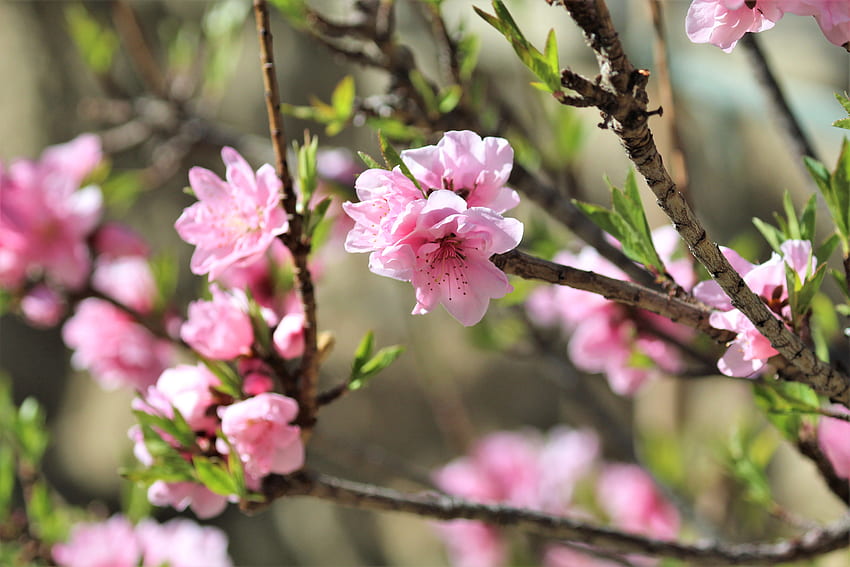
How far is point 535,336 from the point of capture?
1.13 m

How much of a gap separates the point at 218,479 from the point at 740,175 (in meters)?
1.14

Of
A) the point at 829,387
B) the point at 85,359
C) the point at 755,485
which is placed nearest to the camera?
the point at 829,387

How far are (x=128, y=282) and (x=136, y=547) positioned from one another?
1.05 ft

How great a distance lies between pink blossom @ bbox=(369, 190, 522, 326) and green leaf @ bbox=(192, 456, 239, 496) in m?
0.20

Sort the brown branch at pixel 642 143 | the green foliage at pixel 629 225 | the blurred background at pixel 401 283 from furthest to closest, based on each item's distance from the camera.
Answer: the blurred background at pixel 401 283, the green foliage at pixel 629 225, the brown branch at pixel 642 143

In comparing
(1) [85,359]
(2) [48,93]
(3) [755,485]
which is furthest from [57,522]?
(2) [48,93]

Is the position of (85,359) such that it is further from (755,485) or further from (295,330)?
(755,485)

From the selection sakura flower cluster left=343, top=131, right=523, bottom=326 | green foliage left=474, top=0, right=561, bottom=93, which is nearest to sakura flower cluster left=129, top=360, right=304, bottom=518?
sakura flower cluster left=343, top=131, right=523, bottom=326

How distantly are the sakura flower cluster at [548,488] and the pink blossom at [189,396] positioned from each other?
2.40 ft

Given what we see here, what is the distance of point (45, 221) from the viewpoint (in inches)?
37.0

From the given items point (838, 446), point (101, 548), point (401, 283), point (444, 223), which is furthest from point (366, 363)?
point (401, 283)

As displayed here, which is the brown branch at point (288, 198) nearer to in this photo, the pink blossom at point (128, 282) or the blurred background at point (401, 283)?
the blurred background at point (401, 283)

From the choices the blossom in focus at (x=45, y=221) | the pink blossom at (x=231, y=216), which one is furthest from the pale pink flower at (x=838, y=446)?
the blossom in focus at (x=45, y=221)

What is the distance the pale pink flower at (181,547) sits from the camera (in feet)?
3.11
